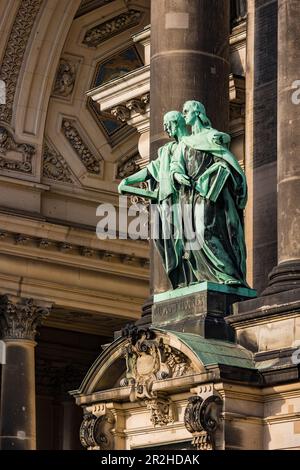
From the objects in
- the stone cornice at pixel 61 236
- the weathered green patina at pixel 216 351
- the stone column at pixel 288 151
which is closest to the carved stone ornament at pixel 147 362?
the weathered green patina at pixel 216 351

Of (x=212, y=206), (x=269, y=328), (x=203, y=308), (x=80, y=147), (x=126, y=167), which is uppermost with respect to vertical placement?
(x=80, y=147)

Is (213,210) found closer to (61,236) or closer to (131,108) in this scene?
(131,108)

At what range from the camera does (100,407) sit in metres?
21.4

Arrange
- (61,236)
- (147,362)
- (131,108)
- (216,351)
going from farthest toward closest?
(61,236) → (131,108) → (147,362) → (216,351)

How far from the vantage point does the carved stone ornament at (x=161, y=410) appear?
20.6 metres

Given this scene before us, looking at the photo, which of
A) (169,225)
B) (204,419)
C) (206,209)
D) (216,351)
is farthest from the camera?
(169,225)

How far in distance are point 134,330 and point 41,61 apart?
19913 mm

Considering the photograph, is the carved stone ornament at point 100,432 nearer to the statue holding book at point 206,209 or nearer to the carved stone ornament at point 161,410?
the carved stone ornament at point 161,410

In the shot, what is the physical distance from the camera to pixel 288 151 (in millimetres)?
22766

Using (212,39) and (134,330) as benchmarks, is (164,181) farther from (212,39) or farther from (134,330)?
(212,39)

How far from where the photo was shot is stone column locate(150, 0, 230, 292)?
2498 centimetres

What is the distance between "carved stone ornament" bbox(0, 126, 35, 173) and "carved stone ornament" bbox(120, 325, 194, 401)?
61.3 feet

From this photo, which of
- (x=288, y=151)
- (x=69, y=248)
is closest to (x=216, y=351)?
(x=288, y=151)

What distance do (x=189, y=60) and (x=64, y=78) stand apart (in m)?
15.8
